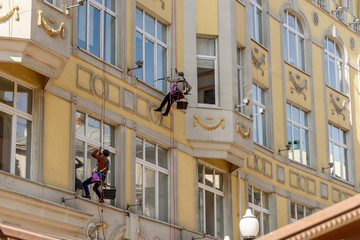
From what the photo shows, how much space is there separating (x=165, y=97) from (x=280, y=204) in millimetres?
8522

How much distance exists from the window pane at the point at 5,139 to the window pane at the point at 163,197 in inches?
250

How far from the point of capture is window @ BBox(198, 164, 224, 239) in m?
27.6

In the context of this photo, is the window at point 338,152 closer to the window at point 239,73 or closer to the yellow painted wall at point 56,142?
the window at point 239,73

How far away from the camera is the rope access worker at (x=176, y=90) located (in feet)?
82.7

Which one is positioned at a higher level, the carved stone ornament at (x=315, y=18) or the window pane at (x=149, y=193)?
the carved stone ornament at (x=315, y=18)

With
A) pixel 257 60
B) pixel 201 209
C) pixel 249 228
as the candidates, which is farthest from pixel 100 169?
pixel 257 60

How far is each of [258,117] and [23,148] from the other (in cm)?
1287

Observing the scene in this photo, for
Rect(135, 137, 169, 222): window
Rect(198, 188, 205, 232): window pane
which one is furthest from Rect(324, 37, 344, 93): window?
Rect(135, 137, 169, 222): window

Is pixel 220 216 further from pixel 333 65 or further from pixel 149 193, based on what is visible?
pixel 333 65

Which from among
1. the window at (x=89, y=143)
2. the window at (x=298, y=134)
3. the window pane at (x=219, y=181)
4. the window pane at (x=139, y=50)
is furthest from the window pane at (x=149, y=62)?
the window at (x=298, y=134)

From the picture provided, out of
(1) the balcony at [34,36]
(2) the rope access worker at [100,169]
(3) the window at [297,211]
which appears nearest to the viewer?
(1) the balcony at [34,36]

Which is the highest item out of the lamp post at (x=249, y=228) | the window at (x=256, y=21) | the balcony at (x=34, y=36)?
the window at (x=256, y=21)

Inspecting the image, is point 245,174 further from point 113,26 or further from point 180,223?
point 113,26

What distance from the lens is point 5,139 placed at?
20.4m
